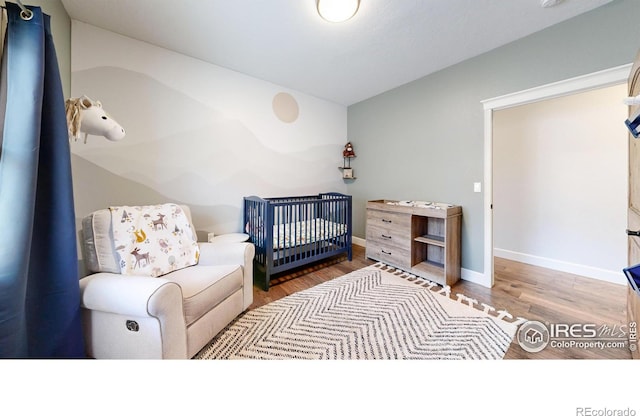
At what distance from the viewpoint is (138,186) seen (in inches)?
82.3

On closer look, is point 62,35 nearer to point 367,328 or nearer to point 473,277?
point 367,328

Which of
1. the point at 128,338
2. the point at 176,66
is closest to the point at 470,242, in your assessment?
the point at 128,338

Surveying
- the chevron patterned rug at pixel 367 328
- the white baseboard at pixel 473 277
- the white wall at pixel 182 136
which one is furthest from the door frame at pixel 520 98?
the white wall at pixel 182 136

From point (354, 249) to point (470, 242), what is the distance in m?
1.61

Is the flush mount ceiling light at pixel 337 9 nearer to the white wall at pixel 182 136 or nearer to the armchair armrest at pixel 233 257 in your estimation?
the white wall at pixel 182 136

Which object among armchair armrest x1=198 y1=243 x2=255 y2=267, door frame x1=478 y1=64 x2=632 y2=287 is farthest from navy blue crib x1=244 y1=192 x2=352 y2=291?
door frame x1=478 y1=64 x2=632 y2=287

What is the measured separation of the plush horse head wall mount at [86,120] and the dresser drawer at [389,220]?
8.36ft

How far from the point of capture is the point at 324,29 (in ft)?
6.07

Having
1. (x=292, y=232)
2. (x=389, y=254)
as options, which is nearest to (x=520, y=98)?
(x=389, y=254)

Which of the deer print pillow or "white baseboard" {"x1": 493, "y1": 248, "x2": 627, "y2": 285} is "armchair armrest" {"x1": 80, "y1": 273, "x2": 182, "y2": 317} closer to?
the deer print pillow

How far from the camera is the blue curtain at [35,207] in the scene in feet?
2.68

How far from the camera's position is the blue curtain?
Answer: 0.82 meters
